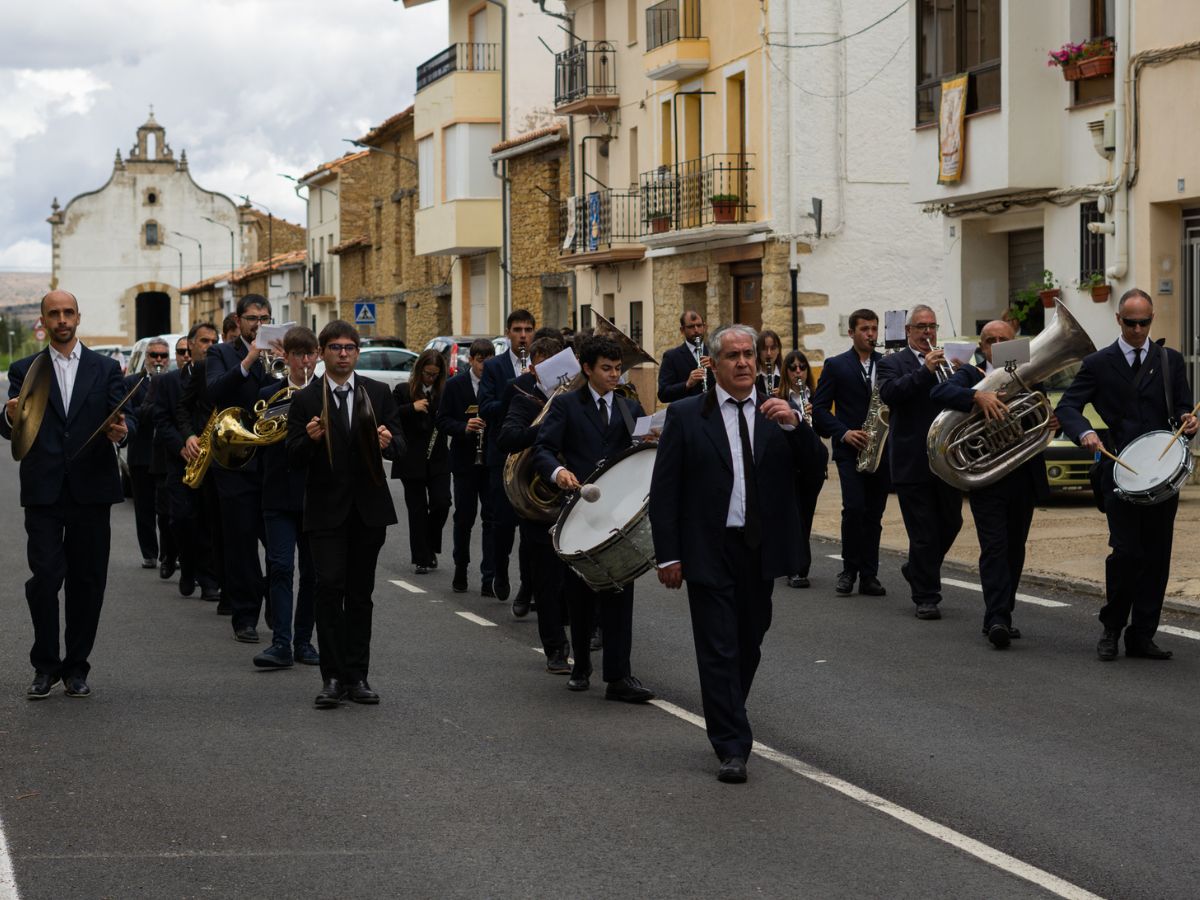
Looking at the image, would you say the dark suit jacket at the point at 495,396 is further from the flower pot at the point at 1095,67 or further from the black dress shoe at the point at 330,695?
the flower pot at the point at 1095,67

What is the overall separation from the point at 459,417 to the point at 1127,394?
5.31m

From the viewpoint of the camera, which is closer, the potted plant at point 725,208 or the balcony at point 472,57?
the potted plant at point 725,208

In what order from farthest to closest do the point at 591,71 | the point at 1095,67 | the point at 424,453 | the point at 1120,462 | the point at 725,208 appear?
the point at 591,71 → the point at 725,208 → the point at 1095,67 → the point at 424,453 → the point at 1120,462

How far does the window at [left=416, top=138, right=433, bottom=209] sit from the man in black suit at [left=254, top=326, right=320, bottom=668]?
39.9 metres

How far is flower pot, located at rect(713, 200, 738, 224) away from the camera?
30.5 metres

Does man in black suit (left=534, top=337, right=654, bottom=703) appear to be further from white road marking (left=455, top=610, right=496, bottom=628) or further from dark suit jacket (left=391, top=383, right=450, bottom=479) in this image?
dark suit jacket (left=391, top=383, right=450, bottom=479)

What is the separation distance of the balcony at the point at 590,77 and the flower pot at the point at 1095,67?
17.0 m

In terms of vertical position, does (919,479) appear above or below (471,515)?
above

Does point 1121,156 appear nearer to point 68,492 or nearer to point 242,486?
point 242,486

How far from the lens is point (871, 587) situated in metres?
12.9

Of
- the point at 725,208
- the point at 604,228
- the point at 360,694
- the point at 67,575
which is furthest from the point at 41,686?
the point at 604,228

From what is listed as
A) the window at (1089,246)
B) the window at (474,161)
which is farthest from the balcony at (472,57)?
the window at (1089,246)

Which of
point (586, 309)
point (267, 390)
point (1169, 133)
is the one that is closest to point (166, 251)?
point (586, 309)

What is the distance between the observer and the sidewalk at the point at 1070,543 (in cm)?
1297
